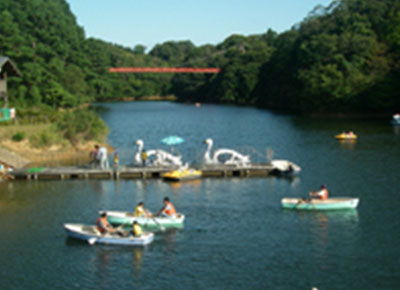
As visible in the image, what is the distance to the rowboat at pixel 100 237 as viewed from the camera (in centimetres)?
2986

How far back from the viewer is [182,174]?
1793 inches

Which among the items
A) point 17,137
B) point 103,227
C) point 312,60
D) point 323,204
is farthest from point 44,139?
point 312,60

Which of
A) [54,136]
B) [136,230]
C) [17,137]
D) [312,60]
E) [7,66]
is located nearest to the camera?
[136,230]

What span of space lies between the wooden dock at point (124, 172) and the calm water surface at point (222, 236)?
129 cm

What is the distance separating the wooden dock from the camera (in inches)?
1828

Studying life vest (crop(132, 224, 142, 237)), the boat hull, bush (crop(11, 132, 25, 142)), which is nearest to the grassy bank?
bush (crop(11, 132, 25, 142))

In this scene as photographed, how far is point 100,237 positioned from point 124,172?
16911mm

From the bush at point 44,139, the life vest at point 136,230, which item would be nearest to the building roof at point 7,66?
the bush at point 44,139

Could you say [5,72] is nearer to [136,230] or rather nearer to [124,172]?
[124,172]

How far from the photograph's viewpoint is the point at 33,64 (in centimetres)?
8156

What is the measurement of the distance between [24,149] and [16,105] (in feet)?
72.8

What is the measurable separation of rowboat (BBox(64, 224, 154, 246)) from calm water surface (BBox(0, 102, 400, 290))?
39 cm

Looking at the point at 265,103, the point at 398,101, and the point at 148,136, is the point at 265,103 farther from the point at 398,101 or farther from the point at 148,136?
the point at 148,136

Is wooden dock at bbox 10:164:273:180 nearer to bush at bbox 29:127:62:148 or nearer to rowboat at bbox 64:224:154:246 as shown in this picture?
bush at bbox 29:127:62:148
